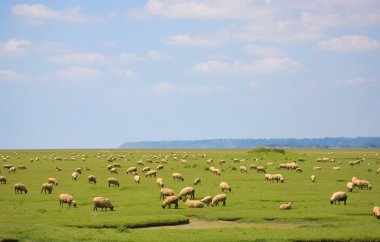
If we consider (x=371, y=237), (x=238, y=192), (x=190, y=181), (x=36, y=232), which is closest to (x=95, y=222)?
(x=36, y=232)

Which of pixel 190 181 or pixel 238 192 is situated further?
pixel 190 181

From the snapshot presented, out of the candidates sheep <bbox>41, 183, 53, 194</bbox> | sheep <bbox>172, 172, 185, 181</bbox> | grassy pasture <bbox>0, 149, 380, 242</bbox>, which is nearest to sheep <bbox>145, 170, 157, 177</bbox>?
sheep <bbox>172, 172, 185, 181</bbox>

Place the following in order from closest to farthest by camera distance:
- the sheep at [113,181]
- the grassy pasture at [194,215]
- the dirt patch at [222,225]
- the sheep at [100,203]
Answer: the grassy pasture at [194,215]
the dirt patch at [222,225]
the sheep at [100,203]
the sheep at [113,181]

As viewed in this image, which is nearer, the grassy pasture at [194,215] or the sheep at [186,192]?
the grassy pasture at [194,215]

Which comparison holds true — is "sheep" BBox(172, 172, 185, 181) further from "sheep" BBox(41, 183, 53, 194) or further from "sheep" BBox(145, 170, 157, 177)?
"sheep" BBox(41, 183, 53, 194)

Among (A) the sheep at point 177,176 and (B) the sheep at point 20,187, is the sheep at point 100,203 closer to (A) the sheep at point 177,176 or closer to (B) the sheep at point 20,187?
(B) the sheep at point 20,187

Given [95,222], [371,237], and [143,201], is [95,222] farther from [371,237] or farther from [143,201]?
[371,237]

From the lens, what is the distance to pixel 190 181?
162 feet

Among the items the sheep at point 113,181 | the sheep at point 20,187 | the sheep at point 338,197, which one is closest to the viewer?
the sheep at point 338,197

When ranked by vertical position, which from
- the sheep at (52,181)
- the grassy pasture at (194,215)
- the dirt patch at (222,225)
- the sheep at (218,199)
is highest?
the sheep at (52,181)

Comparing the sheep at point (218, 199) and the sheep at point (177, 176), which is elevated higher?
the sheep at point (177, 176)

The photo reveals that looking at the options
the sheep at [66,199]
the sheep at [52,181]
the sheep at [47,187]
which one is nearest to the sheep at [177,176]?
the sheep at [52,181]

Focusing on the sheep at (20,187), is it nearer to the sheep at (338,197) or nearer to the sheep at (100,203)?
the sheep at (100,203)

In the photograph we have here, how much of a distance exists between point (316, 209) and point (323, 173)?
28.7m
